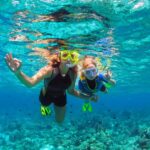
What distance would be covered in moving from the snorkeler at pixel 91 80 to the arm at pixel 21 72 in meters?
1.46

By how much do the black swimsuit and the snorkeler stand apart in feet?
2.25

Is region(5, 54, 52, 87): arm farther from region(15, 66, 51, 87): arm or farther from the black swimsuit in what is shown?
the black swimsuit

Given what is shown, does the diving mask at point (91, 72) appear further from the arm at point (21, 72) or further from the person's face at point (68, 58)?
the arm at point (21, 72)

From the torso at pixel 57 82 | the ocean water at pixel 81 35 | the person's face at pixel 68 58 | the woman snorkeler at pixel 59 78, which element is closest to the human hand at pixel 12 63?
the woman snorkeler at pixel 59 78

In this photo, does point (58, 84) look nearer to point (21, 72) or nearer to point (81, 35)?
point (21, 72)

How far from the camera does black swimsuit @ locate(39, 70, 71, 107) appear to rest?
30.9ft

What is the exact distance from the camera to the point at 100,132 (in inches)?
854

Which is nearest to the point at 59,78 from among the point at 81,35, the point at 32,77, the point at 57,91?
the point at 57,91

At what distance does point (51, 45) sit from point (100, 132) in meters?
8.46

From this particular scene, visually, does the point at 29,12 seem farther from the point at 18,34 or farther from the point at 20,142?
the point at 20,142

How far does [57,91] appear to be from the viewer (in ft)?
32.3

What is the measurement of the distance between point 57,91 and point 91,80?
1381 mm

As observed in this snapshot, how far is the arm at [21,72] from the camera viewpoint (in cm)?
679

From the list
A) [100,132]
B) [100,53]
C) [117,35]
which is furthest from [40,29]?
[100,132]
